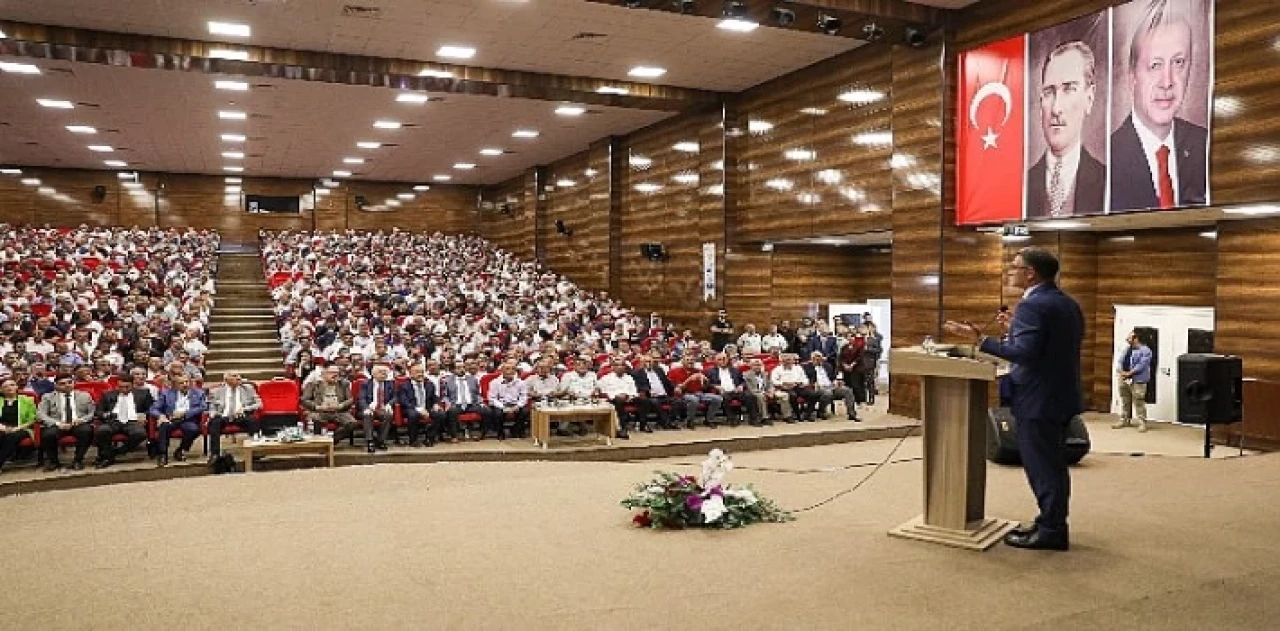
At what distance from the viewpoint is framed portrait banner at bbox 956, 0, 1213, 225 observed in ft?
25.8

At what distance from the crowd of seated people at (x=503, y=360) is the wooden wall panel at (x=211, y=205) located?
6.21 meters

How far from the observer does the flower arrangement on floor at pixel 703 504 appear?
14.8ft

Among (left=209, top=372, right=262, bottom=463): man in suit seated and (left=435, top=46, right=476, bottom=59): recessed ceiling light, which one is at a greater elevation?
(left=435, top=46, right=476, bottom=59): recessed ceiling light

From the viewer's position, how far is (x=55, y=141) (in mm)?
18969

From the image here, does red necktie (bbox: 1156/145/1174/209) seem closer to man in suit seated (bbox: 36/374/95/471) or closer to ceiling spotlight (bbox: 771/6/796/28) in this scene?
ceiling spotlight (bbox: 771/6/796/28)

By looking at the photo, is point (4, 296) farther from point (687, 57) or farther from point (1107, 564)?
point (1107, 564)

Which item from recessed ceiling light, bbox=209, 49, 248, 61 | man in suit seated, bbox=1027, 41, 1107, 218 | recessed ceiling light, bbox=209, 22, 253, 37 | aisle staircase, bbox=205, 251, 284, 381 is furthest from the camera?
aisle staircase, bbox=205, 251, 284, 381

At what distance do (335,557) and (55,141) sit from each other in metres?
19.1

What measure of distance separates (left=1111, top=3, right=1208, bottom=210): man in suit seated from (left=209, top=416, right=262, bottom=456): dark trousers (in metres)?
8.68

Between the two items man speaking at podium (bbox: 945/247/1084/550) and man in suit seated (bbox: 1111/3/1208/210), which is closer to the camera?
man speaking at podium (bbox: 945/247/1084/550)

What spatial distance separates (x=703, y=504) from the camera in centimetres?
450

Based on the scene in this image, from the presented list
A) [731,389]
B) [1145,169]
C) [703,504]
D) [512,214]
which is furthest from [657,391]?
[512,214]

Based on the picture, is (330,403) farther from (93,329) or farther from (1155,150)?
(1155,150)

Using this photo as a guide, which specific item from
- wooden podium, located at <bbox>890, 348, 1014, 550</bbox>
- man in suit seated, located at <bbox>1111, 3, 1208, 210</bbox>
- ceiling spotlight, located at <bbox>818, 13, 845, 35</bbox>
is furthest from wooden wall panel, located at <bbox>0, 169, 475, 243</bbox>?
wooden podium, located at <bbox>890, 348, 1014, 550</bbox>
